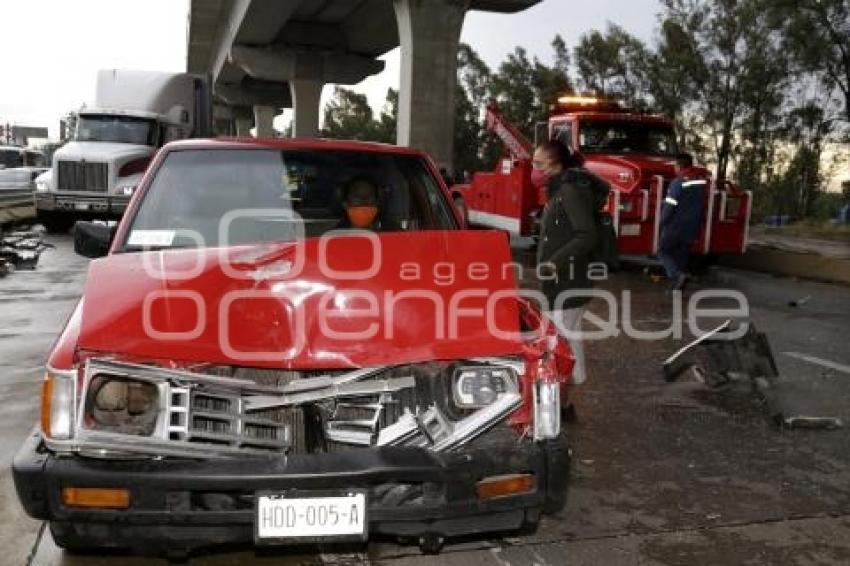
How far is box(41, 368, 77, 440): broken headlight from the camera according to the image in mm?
2705

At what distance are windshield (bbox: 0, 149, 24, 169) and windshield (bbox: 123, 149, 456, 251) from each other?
37783mm

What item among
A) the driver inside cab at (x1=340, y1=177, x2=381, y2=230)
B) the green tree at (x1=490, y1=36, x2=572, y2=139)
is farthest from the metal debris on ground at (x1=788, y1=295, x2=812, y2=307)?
the green tree at (x1=490, y1=36, x2=572, y2=139)

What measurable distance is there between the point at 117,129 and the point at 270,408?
17133 mm

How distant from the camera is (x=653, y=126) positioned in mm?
13727

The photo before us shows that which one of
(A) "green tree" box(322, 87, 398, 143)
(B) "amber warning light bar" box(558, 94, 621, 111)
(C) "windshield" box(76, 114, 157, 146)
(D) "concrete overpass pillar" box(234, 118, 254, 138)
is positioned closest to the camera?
(B) "amber warning light bar" box(558, 94, 621, 111)

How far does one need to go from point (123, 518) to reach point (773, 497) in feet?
10.4

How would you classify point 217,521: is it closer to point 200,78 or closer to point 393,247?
point 393,247

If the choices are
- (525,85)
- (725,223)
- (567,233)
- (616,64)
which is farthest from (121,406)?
(525,85)

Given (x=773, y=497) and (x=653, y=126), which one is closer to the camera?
(x=773, y=497)

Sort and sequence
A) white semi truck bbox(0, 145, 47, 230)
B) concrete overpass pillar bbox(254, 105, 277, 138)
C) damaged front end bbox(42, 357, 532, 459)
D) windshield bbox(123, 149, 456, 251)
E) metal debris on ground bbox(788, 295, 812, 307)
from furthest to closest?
1. concrete overpass pillar bbox(254, 105, 277, 138)
2. white semi truck bbox(0, 145, 47, 230)
3. metal debris on ground bbox(788, 295, 812, 307)
4. windshield bbox(123, 149, 456, 251)
5. damaged front end bbox(42, 357, 532, 459)

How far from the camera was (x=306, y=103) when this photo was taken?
1497 inches

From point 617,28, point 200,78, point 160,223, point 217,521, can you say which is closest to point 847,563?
point 217,521

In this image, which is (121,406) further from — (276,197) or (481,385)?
(276,197)

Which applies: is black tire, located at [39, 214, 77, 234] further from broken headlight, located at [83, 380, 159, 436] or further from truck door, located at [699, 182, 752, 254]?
broken headlight, located at [83, 380, 159, 436]
